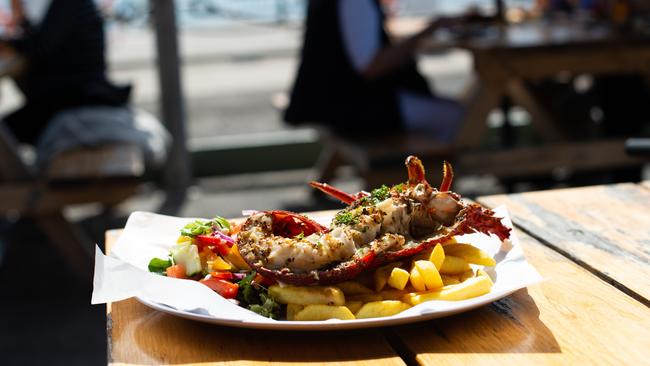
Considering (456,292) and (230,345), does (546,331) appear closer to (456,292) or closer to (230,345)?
(456,292)

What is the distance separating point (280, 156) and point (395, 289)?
5.30 m

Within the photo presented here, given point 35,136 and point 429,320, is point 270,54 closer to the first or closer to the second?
point 35,136

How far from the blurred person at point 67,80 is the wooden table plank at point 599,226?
278 cm

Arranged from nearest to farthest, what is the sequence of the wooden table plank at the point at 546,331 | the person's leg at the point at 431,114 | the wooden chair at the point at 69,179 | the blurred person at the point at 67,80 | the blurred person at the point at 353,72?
the wooden table plank at the point at 546,331
the wooden chair at the point at 69,179
the blurred person at the point at 67,80
the blurred person at the point at 353,72
the person's leg at the point at 431,114

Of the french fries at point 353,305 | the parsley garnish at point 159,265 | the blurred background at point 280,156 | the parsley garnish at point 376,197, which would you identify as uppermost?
the parsley garnish at point 376,197

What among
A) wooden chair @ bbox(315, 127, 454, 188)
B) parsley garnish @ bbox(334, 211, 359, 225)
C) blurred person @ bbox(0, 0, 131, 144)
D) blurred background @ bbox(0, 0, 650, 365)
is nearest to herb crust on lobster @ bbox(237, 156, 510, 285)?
parsley garnish @ bbox(334, 211, 359, 225)

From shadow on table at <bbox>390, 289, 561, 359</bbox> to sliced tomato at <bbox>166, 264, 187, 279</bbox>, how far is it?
1.28ft

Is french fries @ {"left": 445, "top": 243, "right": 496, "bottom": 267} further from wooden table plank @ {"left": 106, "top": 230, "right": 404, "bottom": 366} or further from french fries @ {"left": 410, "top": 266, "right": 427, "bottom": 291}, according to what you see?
wooden table plank @ {"left": 106, "top": 230, "right": 404, "bottom": 366}

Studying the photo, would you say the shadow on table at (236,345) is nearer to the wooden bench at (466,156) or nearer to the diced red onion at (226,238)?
the diced red onion at (226,238)

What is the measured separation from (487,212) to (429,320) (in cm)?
22

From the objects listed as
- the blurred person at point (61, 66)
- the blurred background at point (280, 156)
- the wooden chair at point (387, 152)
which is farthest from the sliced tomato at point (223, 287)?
the blurred person at point (61, 66)

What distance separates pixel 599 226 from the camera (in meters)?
2.06

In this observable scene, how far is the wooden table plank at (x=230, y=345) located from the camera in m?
1.42

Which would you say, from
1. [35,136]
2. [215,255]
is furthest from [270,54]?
[215,255]
